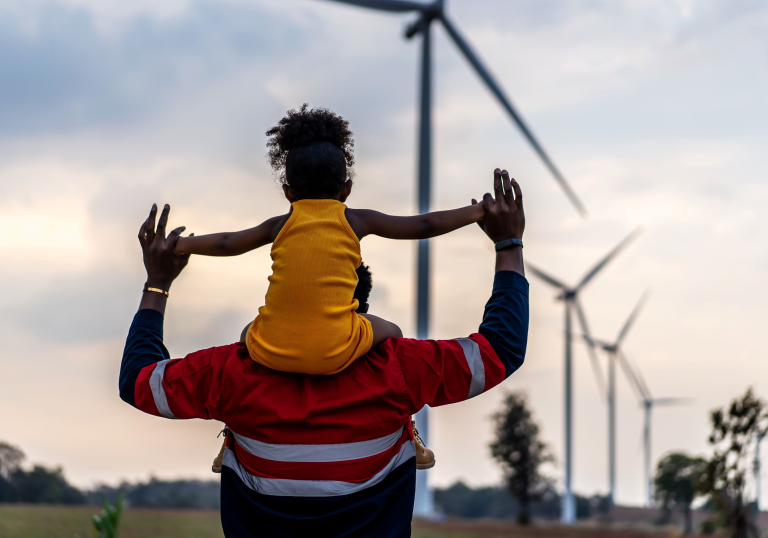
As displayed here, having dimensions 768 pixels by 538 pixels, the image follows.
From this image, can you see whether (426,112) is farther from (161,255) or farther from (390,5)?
(161,255)

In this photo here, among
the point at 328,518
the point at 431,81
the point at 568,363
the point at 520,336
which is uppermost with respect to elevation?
the point at 431,81

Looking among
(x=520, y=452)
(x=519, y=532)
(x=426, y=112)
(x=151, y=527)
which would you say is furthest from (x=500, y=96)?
(x=520, y=452)

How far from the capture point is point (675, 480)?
59.2 m

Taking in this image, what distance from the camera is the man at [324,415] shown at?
3062 millimetres

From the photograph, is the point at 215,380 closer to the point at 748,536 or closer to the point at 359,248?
the point at 359,248

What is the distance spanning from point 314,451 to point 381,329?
50cm

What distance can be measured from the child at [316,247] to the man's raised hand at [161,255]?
0.60 feet

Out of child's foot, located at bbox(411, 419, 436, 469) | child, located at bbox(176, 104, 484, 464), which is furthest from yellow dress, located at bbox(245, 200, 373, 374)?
child's foot, located at bbox(411, 419, 436, 469)

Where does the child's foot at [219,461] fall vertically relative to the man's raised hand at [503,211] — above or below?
below

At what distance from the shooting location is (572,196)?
31.4 meters

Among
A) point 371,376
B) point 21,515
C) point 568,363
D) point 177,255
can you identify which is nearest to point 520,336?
point 371,376

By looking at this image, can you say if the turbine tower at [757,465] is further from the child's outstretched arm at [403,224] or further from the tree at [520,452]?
the tree at [520,452]

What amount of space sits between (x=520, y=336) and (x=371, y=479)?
76cm

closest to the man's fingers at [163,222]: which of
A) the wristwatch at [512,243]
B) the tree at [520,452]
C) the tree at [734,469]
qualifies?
the wristwatch at [512,243]
